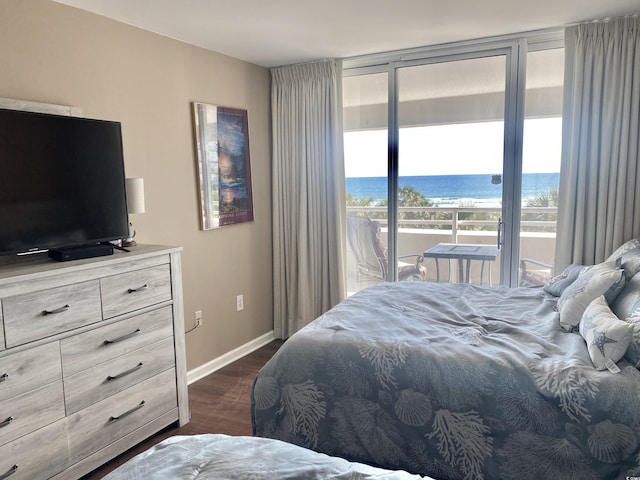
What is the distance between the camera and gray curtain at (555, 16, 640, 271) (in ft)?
Result: 10.1

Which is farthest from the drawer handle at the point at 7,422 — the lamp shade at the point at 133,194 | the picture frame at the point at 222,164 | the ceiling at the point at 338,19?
the ceiling at the point at 338,19

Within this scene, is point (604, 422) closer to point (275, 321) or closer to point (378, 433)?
point (378, 433)

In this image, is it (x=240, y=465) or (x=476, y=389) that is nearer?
(x=240, y=465)

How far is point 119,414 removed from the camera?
8.18ft

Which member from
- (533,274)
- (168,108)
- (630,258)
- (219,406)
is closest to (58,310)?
(219,406)

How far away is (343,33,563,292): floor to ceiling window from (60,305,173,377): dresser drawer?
6.59 feet

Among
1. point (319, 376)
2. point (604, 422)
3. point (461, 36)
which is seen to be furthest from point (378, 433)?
point (461, 36)

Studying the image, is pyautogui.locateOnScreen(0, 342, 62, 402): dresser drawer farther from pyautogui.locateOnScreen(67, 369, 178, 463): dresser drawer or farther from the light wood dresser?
pyautogui.locateOnScreen(67, 369, 178, 463): dresser drawer

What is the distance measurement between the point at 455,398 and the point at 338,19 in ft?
7.86

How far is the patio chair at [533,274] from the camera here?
357cm

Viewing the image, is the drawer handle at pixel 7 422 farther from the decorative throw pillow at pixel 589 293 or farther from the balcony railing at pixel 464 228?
the balcony railing at pixel 464 228

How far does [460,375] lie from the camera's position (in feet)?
6.20

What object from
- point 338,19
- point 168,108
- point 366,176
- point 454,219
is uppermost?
point 338,19

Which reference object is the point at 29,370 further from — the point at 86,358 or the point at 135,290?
the point at 135,290
